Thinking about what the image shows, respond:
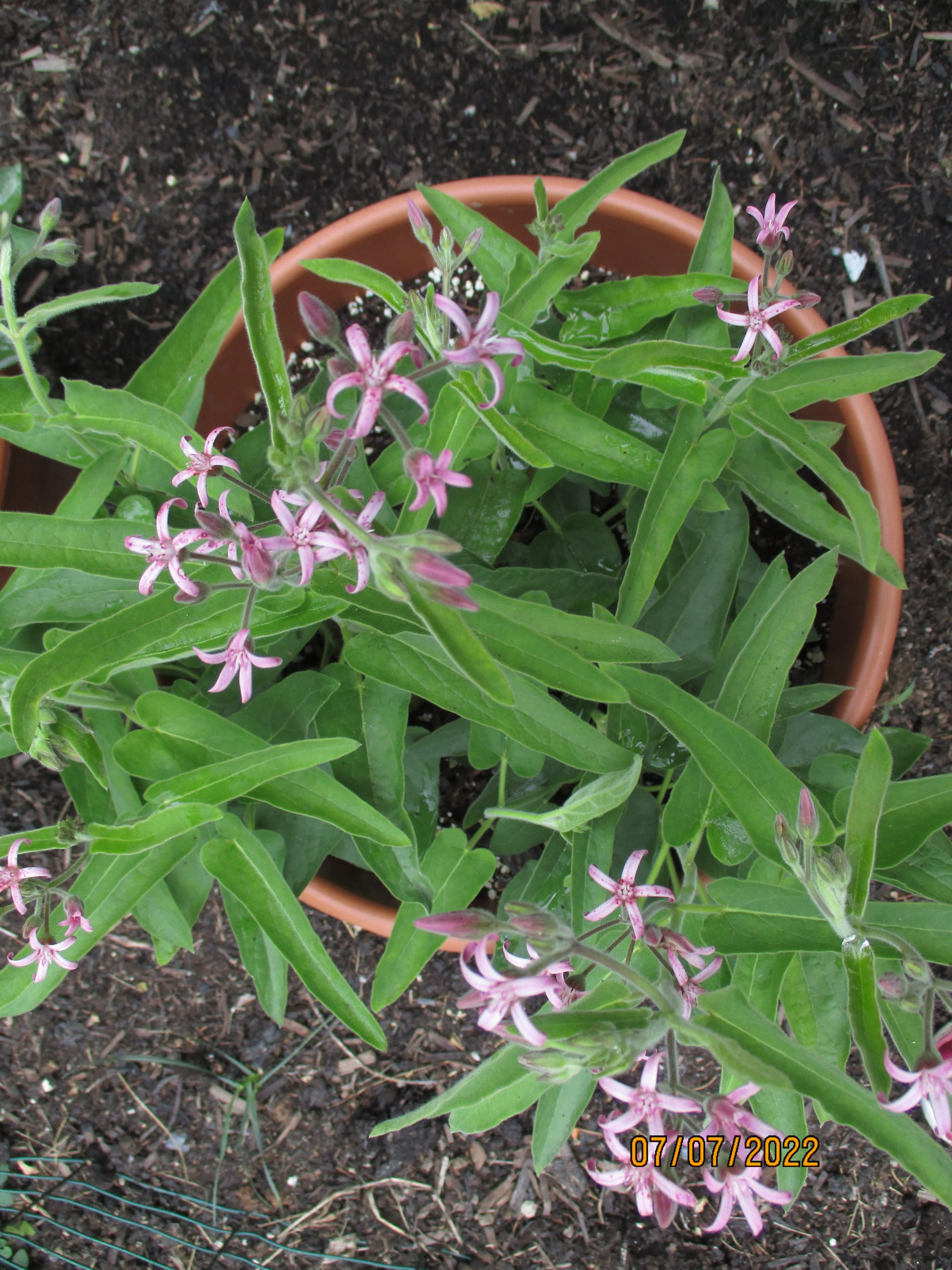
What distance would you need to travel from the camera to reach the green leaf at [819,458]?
809 mm

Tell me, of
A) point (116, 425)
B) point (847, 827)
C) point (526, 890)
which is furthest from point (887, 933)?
point (116, 425)

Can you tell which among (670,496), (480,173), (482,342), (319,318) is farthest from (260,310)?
(480,173)

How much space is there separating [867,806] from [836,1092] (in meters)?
0.20

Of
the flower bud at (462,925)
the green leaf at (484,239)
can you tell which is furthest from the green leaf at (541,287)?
the flower bud at (462,925)

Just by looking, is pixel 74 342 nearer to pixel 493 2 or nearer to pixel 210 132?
pixel 210 132

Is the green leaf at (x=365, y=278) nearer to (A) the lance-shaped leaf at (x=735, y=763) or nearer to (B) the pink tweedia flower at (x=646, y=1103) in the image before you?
(A) the lance-shaped leaf at (x=735, y=763)

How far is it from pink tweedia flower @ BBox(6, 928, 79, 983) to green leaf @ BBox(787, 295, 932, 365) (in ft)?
2.75

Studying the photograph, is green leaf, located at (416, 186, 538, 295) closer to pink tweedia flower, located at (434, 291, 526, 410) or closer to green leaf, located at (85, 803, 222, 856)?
pink tweedia flower, located at (434, 291, 526, 410)

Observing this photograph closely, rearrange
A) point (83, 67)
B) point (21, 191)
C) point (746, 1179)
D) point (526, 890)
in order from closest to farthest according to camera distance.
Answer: point (746, 1179)
point (526, 890)
point (21, 191)
point (83, 67)

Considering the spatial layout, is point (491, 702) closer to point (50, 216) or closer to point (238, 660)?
point (238, 660)

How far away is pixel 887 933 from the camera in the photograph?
2.34ft

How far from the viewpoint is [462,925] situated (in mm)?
704

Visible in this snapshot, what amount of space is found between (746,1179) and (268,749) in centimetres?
49

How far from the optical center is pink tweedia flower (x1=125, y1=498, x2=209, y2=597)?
712 millimetres
